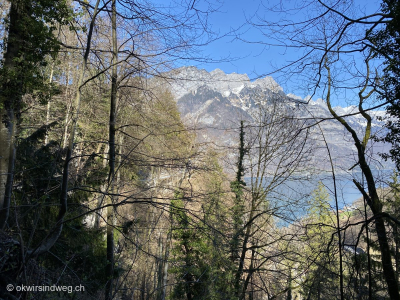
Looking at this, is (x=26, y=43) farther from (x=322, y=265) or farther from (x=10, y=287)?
(x=322, y=265)

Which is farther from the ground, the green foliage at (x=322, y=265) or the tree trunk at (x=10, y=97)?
the tree trunk at (x=10, y=97)

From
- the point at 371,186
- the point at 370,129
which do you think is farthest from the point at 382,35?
the point at 371,186

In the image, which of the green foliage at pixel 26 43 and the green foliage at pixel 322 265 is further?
the green foliage at pixel 26 43

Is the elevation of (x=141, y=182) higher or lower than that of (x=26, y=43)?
lower

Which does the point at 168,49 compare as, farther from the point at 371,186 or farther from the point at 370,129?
the point at 370,129

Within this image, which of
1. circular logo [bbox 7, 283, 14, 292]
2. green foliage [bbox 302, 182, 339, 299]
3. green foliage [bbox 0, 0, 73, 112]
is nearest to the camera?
circular logo [bbox 7, 283, 14, 292]

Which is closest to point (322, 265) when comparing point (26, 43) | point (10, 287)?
point (10, 287)

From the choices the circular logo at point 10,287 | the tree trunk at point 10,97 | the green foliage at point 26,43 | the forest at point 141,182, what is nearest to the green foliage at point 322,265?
the forest at point 141,182

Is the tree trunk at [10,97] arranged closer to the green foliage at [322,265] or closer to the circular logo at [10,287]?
the circular logo at [10,287]

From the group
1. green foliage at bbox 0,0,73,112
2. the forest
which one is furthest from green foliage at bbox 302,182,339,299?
green foliage at bbox 0,0,73,112

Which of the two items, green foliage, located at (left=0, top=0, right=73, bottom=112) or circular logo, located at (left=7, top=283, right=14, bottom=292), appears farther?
green foliage, located at (left=0, top=0, right=73, bottom=112)

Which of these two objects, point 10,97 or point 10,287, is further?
point 10,97

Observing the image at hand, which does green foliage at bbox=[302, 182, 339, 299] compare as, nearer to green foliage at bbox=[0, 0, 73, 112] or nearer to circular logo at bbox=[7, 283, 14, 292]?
circular logo at bbox=[7, 283, 14, 292]

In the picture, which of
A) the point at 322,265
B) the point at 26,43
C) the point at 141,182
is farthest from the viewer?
the point at 141,182
